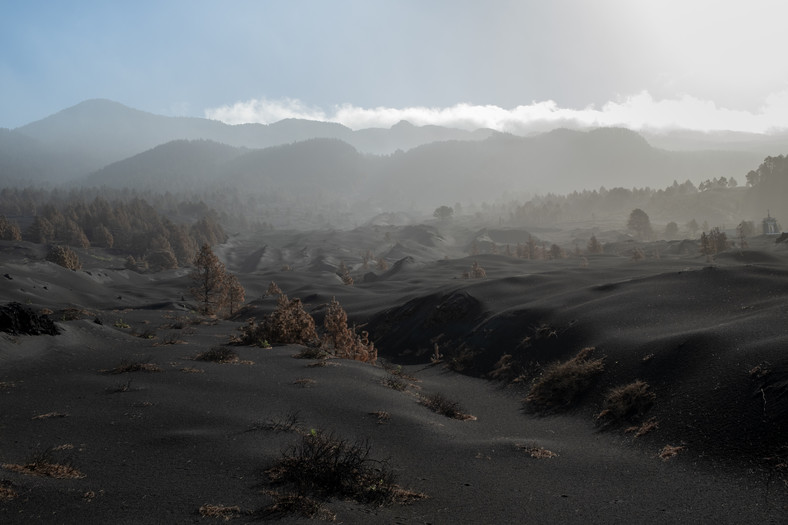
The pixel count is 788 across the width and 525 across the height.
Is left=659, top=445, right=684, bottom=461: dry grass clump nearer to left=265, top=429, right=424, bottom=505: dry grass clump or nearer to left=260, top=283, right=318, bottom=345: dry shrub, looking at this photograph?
left=265, top=429, right=424, bottom=505: dry grass clump

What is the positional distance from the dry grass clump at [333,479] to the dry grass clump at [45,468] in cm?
335

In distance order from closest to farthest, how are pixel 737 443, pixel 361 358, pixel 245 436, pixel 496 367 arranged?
pixel 737 443 → pixel 245 436 → pixel 496 367 → pixel 361 358

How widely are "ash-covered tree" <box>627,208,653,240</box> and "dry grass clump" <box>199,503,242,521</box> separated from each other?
14192 centimetres

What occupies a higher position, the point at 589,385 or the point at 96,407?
the point at 96,407

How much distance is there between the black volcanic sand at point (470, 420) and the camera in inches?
307

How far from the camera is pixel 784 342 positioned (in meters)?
A: 12.2

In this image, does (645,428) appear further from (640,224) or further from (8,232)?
(8,232)

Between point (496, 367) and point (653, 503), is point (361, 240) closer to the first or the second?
point (496, 367)

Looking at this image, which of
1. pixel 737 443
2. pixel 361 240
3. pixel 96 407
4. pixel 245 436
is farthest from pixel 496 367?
pixel 361 240

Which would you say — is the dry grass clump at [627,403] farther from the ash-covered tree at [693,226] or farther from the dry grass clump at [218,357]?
the ash-covered tree at [693,226]

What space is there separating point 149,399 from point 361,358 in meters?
Answer: 14.0

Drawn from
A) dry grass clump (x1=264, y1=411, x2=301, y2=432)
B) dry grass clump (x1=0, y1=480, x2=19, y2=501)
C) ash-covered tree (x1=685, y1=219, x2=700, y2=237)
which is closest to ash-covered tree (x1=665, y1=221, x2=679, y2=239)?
ash-covered tree (x1=685, y1=219, x2=700, y2=237)

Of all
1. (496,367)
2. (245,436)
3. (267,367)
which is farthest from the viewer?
(496,367)

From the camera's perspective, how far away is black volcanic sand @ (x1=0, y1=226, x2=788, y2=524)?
7.80 meters
